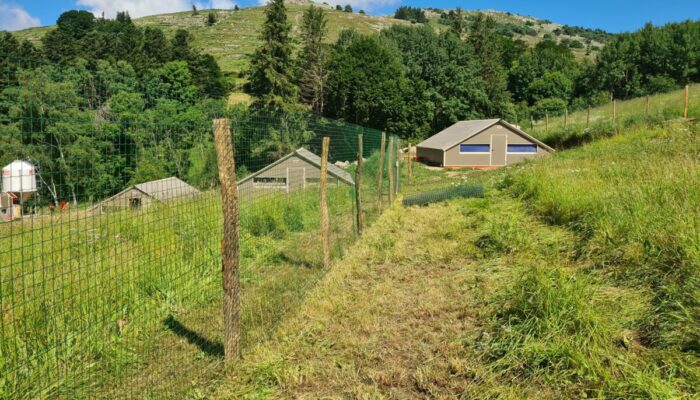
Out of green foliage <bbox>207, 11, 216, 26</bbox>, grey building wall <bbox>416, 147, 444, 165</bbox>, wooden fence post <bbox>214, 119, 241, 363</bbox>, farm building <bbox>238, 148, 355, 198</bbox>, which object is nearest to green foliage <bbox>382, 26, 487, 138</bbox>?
grey building wall <bbox>416, 147, 444, 165</bbox>

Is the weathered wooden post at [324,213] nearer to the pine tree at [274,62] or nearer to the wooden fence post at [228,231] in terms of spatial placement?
the wooden fence post at [228,231]

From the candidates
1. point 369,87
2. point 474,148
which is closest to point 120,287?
point 474,148

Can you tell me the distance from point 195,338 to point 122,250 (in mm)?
1123

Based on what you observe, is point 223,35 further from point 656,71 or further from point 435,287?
point 435,287

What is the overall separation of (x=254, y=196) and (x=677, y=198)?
15.8 ft

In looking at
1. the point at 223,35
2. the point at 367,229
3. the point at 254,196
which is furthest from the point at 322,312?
the point at 223,35

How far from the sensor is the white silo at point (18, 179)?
2.30 metres

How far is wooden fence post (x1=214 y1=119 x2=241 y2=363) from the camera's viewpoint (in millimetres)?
3041

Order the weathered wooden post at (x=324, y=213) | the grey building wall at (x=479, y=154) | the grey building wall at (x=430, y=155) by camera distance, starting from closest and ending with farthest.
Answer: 1. the weathered wooden post at (x=324, y=213)
2. the grey building wall at (x=479, y=154)
3. the grey building wall at (x=430, y=155)

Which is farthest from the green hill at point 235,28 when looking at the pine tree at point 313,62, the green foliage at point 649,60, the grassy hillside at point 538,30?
the green foliage at point 649,60

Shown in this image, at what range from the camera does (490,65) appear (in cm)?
5347

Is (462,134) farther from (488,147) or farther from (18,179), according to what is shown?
(18,179)

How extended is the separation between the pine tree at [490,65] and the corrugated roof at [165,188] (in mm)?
48250

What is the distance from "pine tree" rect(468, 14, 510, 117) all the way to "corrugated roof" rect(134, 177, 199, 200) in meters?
48.2
